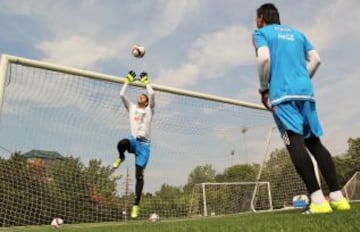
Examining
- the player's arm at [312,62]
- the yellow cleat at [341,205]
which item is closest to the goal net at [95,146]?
the player's arm at [312,62]

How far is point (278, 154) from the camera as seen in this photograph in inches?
534

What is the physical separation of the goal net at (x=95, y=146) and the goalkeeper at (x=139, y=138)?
1286 mm

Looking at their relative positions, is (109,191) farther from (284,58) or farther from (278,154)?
(284,58)

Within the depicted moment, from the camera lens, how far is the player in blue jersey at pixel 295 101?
4117mm

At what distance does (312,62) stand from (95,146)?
19.8ft

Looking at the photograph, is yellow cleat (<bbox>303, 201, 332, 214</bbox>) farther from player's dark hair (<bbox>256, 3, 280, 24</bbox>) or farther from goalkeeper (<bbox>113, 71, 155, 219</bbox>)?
goalkeeper (<bbox>113, 71, 155, 219</bbox>)

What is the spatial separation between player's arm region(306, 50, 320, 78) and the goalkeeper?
3.74 m

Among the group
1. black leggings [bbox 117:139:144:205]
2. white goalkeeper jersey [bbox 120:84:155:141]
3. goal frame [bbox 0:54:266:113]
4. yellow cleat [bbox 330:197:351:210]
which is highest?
goal frame [bbox 0:54:266:113]

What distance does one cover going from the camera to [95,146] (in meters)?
9.60

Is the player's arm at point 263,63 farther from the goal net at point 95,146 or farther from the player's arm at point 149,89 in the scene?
the goal net at point 95,146

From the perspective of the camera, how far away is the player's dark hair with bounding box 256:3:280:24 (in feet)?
15.9

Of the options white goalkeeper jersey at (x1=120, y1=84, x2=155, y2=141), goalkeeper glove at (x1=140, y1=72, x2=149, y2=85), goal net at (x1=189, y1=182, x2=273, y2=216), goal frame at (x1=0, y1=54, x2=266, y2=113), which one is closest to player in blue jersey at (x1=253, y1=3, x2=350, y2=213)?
white goalkeeper jersey at (x1=120, y1=84, x2=155, y2=141)

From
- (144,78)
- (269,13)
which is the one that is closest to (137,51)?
(144,78)

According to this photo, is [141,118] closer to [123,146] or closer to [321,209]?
[123,146]
